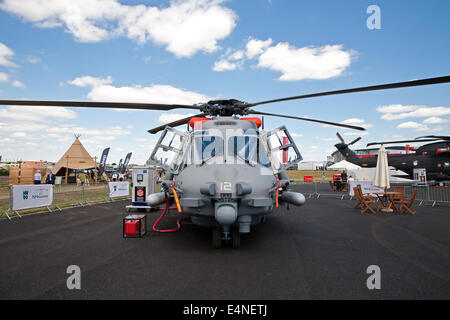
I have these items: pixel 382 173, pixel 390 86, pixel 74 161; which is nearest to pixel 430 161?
pixel 382 173

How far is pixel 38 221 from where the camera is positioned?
27.3 feet

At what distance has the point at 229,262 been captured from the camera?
14.5ft

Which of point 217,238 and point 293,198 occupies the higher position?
point 293,198

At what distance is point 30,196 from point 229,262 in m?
9.22

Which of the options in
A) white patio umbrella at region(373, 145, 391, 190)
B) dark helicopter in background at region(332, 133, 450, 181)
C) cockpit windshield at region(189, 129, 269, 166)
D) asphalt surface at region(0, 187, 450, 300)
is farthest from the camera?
dark helicopter in background at region(332, 133, 450, 181)

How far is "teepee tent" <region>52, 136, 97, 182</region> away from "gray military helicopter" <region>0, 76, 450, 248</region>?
23.7 meters

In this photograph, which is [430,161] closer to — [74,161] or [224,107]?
[224,107]

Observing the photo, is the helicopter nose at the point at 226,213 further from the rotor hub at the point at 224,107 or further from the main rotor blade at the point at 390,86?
the rotor hub at the point at 224,107

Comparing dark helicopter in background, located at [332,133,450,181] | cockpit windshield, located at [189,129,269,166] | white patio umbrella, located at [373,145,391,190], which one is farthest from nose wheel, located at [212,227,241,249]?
dark helicopter in background, located at [332,133,450,181]

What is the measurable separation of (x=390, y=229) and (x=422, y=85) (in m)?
4.92

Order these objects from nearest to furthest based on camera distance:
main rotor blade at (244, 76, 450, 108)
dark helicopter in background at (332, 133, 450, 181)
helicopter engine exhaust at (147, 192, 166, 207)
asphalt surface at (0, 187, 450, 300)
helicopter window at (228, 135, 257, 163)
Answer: asphalt surface at (0, 187, 450, 300), main rotor blade at (244, 76, 450, 108), helicopter window at (228, 135, 257, 163), helicopter engine exhaust at (147, 192, 166, 207), dark helicopter in background at (332, 133, 450, 181)

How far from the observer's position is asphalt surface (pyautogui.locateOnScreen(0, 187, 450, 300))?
132 inches

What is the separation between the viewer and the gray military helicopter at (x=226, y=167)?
13.9 feet

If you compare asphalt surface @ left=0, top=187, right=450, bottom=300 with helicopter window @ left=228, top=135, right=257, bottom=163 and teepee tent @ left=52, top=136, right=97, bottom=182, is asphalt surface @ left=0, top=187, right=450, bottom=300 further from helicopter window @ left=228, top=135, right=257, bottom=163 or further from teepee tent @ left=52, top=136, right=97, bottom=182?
teepee tent @ left=52, top=136, right=97, bottom=182
